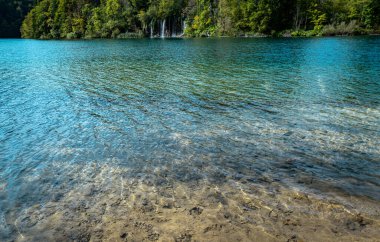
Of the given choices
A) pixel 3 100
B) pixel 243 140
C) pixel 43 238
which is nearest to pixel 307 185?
pixel 243 140

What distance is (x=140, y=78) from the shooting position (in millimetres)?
24906

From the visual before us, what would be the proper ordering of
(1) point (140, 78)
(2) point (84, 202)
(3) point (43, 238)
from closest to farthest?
(3) point (43, 238) < (2) point (84, 202) < (1) point (140, 78)

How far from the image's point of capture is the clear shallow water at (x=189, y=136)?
8.20 meters

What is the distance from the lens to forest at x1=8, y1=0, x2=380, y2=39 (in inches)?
3648

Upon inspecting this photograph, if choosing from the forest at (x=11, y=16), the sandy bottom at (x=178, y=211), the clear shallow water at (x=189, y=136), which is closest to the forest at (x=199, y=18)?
the forest at (x=11, y=16)

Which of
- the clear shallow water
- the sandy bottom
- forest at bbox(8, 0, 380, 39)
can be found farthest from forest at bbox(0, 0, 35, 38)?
the sandy bottom

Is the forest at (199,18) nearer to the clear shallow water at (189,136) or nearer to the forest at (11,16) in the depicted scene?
the forest at (11,16)

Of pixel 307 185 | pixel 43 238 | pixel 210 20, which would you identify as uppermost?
pixel 210 20

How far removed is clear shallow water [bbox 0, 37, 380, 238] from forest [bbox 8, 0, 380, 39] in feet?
272

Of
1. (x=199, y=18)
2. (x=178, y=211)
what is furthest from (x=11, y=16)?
(x=178, y=211)

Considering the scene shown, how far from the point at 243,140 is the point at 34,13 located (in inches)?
6673

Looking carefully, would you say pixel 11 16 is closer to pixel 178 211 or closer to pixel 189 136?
pixel 189 136

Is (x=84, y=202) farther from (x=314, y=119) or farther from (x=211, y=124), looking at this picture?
(x=314, y=119)

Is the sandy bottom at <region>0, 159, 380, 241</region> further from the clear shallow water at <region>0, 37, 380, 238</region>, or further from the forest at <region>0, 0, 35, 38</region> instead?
the forest at <region>0, 0, 35, 38</region>
